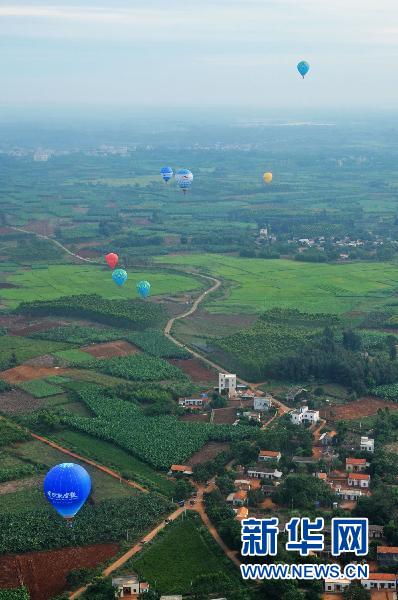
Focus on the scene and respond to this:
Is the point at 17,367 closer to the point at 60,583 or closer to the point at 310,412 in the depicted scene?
the point at 310,412

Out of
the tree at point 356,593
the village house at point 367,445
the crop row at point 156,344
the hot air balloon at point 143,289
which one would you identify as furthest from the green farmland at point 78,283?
the tree at point 356,593

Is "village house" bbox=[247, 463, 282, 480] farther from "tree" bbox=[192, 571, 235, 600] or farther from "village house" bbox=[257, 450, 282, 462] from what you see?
"tree" bbox=[192, 571, 235, 600]

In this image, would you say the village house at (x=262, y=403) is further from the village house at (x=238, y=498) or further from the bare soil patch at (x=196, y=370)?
the village house at (x=238, y=498)

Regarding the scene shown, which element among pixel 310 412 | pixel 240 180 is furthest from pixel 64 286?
pixel 240 180

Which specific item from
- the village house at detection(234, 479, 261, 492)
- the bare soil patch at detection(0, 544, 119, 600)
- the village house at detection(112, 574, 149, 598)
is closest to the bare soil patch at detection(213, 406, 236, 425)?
the village house at detection(234, 479, 261, 492)

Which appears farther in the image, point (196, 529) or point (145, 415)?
point (145, 415)

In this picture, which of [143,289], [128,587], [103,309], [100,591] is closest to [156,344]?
[103,309]
